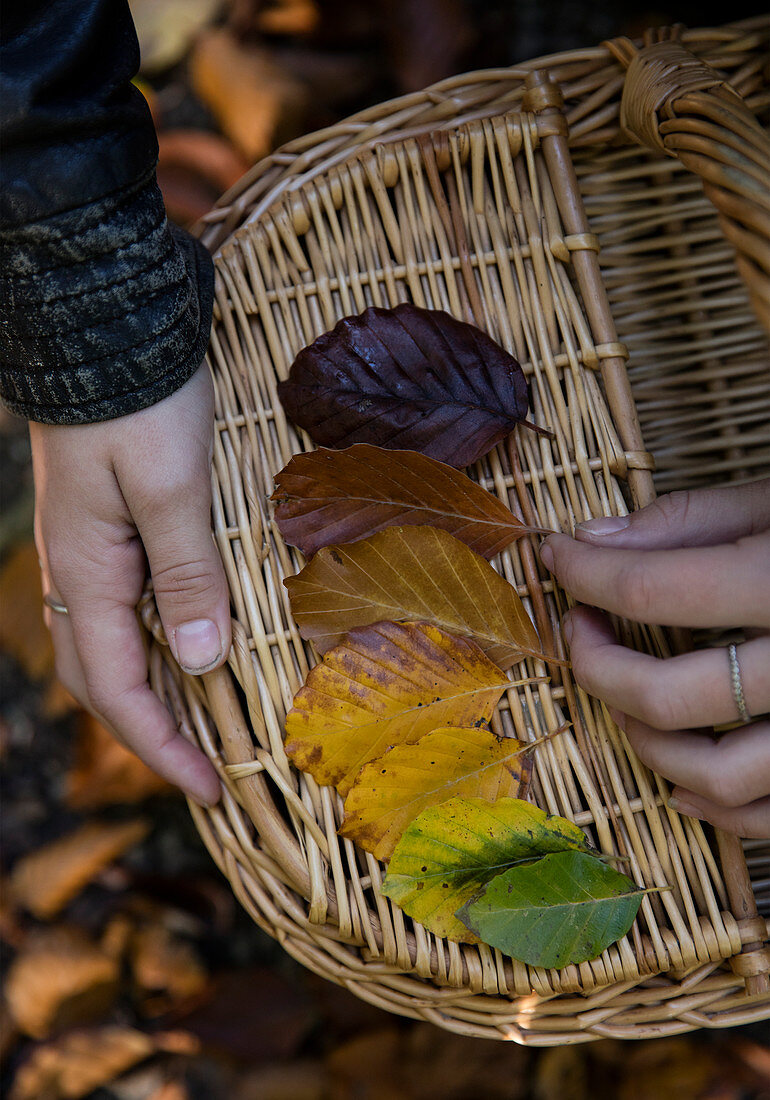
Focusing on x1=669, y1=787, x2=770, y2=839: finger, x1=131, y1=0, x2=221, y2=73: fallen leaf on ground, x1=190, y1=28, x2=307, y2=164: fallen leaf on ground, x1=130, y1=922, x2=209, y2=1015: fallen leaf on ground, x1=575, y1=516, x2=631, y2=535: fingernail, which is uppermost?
x1=131, y1=0, x2=221, y2=73: fallen leaf on ground

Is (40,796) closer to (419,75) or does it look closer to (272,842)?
(272,842)

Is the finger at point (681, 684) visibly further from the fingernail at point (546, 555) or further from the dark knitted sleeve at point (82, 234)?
the dark knitted sleeve at point (82, 234)

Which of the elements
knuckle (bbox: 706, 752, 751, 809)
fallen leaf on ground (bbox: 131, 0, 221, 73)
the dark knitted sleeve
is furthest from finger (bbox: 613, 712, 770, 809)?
fallen leaf on ground (bbox: 131, 0, 221, 73)

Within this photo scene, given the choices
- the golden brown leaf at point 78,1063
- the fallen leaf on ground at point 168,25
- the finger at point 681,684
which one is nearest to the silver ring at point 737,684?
the finger at point 681,684

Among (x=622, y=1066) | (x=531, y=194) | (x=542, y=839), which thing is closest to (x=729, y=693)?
(x=542, y=839)

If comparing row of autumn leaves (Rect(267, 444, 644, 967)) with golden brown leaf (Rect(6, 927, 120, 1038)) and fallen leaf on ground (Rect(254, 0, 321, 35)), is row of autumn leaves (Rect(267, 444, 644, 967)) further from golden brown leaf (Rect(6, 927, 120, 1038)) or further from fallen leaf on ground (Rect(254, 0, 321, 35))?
fallen leaf on ground (Rect(254, 0, 321, 35))

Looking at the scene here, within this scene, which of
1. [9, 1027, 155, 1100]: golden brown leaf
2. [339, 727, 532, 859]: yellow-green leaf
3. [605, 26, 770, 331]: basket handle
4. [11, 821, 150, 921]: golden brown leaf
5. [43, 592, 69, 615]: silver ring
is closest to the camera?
[605, 26, 770, 331]: basket handle

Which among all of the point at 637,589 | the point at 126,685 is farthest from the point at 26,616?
the point at 637,589
